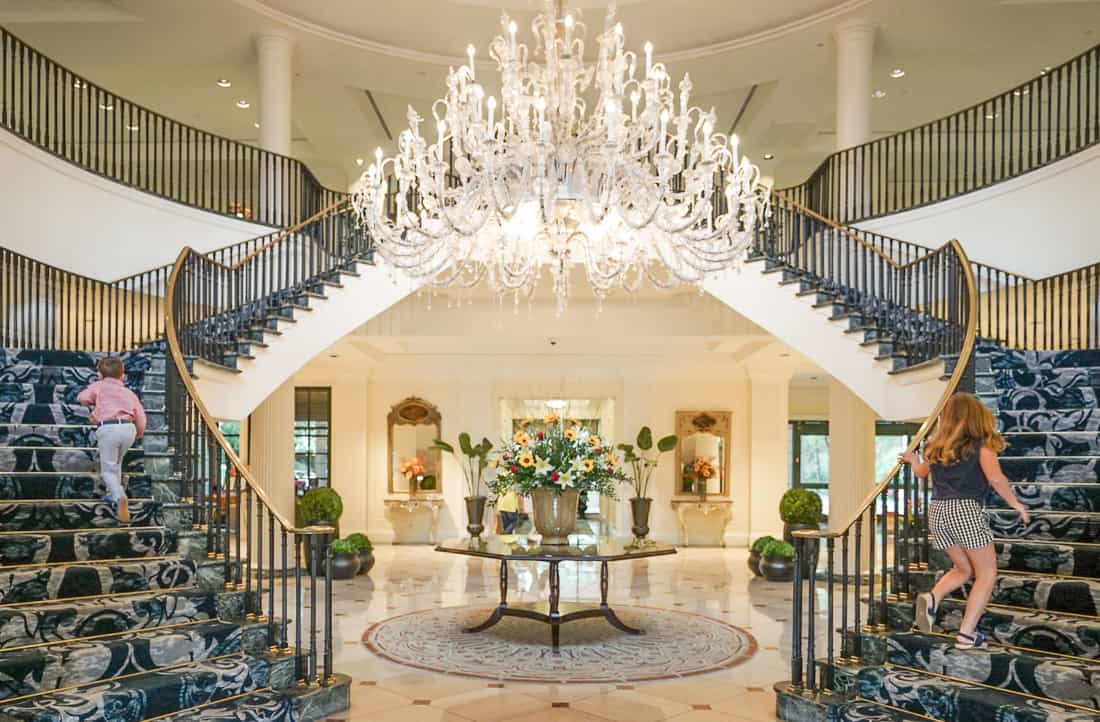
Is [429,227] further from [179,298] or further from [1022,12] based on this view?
[1022,12]

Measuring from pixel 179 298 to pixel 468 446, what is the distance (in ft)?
27.4

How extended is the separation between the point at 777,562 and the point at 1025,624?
7142 mm

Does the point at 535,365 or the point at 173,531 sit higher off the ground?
the point at 535,365

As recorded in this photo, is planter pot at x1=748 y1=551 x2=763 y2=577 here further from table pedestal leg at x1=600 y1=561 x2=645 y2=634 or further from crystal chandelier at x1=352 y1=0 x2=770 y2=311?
crystal chandelier at x1=352 y1=0 x2=770 y2=311

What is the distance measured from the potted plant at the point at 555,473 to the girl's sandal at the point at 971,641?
3618 mm

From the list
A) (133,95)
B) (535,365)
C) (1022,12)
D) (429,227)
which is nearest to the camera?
(429,227)

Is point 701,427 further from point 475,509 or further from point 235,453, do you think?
point 235,453

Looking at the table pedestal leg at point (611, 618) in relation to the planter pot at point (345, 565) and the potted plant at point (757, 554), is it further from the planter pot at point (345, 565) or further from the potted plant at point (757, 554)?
the planter pot at point (345, 565)

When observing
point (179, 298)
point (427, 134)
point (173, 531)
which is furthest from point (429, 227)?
point (427, 134)

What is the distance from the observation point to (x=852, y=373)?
951 centimetres

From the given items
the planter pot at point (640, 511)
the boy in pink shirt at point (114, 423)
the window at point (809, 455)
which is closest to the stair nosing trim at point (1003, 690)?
the boy in pink shirt at point (114, 423)

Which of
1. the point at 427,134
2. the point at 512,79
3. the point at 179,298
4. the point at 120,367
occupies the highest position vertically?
the point at 427,134

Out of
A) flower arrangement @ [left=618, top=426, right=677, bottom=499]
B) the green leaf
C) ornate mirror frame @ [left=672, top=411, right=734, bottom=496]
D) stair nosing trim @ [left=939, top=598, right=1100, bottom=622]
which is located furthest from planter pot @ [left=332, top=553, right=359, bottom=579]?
stair nosing trim @ [left=939, top=598, right=1100, bottom=622]

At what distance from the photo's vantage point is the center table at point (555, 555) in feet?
25.6
